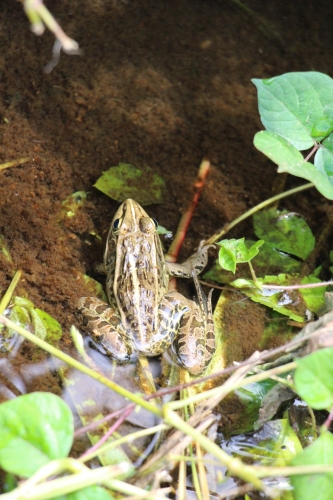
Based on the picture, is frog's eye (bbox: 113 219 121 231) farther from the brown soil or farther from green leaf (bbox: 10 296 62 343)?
green leaf (bbox: 10 296 62 343)

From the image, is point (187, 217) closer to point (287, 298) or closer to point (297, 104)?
point (287, 298)

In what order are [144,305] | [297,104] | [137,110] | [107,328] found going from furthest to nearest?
[137,110]
[144,305]
[107,328]
[297,104]

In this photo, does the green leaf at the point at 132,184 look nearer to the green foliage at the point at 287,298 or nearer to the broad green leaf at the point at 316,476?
the green foliage at the point at 287,298

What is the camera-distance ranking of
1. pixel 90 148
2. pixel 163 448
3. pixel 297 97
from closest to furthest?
pixel 163 448
pixel 297 97
pixel 90 148

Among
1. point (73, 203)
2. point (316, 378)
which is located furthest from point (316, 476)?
point (73, 203)

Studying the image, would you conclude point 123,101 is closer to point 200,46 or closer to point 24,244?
point 200,46

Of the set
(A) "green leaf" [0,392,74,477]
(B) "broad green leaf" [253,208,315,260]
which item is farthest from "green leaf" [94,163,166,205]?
(A) "green leaf" [0,392,74,477]

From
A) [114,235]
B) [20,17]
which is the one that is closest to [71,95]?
[20,17]
